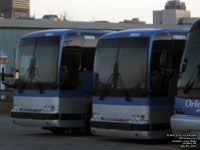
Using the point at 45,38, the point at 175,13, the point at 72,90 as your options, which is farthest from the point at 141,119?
the point at 175,13

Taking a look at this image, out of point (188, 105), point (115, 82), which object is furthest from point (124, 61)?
point (188, 105)

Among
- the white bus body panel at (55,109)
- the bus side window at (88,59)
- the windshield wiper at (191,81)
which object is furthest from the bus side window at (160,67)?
the white bus body panel at (55,109)

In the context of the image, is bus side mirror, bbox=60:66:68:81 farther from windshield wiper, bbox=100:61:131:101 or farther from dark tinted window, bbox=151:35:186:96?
dark tinted window, bbox=151:35:186:96

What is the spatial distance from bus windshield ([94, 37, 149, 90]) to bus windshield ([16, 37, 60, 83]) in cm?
165

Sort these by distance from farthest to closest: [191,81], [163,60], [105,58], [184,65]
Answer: [105,58], [163,60], [184,65], [191,81]

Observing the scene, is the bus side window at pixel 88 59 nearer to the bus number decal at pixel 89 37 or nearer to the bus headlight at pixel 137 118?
the bus number decal at pixel 89 37

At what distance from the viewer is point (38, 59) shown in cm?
1788

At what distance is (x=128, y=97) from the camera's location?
15.2 meters

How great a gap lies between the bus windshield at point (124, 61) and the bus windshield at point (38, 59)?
165 cm

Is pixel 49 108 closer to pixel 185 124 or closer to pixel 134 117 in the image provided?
pixel 134 117

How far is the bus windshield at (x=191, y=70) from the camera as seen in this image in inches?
522

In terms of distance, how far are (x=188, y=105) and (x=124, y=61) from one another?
9.01 ft

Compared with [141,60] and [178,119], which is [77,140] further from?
[178,119]

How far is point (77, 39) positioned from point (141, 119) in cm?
383
